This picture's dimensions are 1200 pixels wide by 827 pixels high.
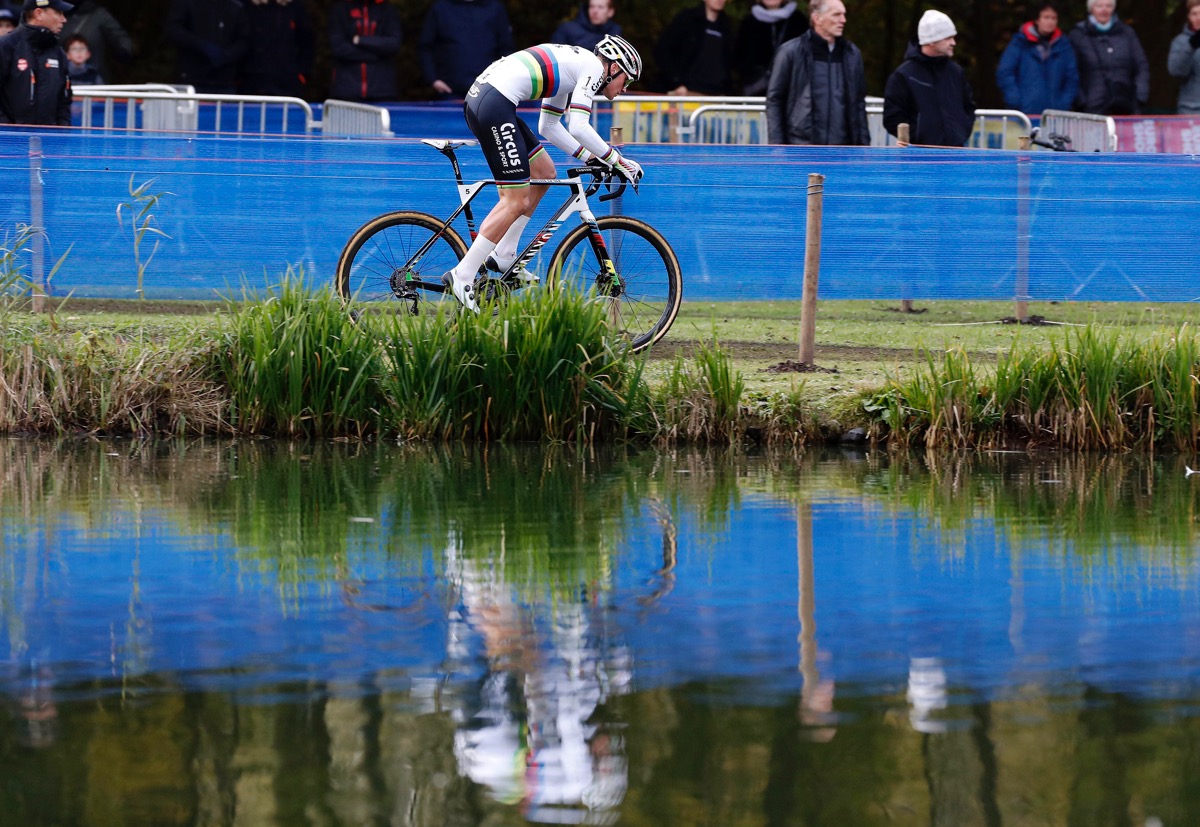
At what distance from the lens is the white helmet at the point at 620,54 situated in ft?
38.1

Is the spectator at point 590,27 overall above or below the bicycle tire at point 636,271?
above

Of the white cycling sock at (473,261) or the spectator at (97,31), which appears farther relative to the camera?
the spectator at (97,31)

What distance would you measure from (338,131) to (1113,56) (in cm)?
667

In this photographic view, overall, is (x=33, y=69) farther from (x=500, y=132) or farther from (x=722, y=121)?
(x=722, y=121)

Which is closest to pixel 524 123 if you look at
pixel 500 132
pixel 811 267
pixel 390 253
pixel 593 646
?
pixel 500 132

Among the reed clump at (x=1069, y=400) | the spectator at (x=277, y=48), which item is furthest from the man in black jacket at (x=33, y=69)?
the reed clump at (x=1069, y=400)

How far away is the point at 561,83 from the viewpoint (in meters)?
11.6

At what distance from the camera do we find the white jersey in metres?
11.5

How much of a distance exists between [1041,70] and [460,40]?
16.5ft

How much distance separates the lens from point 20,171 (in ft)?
44.9

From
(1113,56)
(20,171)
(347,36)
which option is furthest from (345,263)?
(1113,56)

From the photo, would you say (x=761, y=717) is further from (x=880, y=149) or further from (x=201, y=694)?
(x=880, y=149)

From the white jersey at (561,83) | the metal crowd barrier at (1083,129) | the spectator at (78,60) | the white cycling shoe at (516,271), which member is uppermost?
the spectator at (78,60)

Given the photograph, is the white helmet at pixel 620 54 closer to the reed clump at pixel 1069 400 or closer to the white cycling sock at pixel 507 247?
the white cycling sock at pixel 507 247
